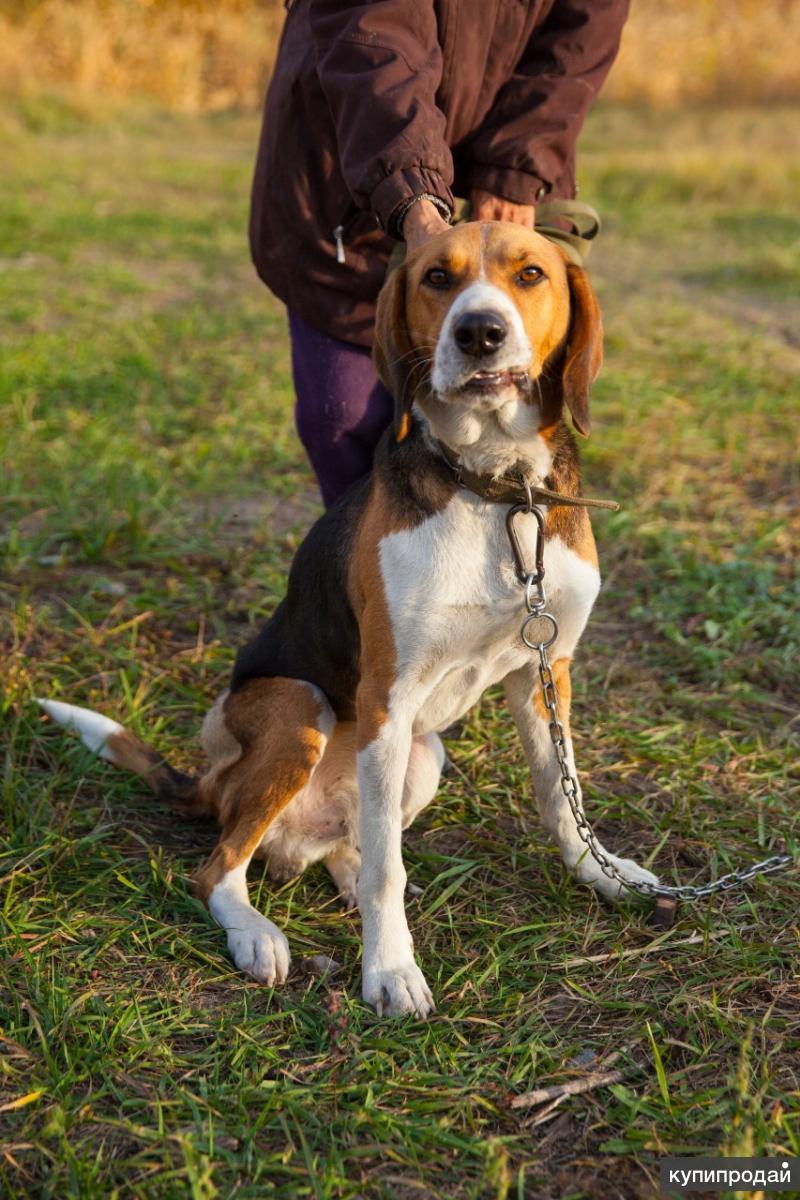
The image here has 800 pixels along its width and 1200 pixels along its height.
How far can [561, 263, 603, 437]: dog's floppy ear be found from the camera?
8.31ft

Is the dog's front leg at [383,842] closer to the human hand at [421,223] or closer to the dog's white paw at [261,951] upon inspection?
the dog's white paw at [261,951]

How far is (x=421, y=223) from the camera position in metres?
2.66

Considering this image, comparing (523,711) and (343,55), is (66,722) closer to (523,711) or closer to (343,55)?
(523,711)

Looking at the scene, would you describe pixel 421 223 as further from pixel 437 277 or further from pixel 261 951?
pixel 261 951

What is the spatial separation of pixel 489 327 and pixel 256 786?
126 centimetres

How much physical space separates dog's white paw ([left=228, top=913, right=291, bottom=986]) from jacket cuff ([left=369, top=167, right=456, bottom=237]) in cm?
170

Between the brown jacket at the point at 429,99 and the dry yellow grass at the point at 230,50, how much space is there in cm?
1391

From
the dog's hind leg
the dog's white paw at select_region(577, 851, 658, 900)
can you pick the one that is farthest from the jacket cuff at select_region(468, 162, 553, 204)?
the dog's white paw at select_region(577, 851, 658, 900)

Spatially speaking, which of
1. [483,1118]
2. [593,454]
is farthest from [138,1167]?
[593,454]

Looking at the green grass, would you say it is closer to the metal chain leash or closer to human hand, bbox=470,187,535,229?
the metal chain leash

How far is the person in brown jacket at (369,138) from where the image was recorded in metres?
2.79

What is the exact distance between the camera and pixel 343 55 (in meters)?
2.80

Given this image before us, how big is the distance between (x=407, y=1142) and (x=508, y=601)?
110cm

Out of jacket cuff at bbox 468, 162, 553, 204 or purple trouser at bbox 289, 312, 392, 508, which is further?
purple trouser at bbox 289, 312, 392, 508
